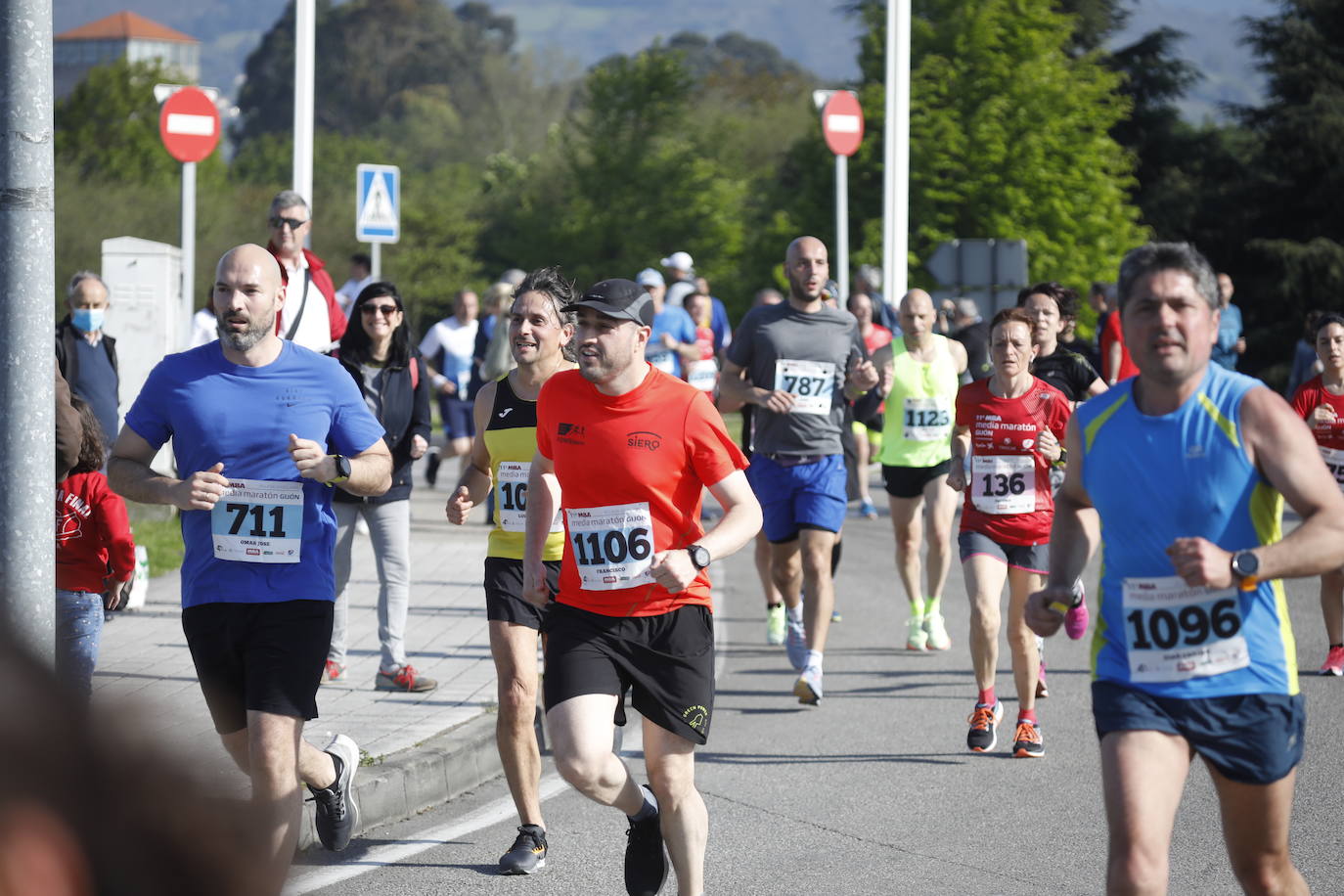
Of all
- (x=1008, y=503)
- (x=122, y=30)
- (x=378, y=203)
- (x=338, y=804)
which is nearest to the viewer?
(x=338, y=804)

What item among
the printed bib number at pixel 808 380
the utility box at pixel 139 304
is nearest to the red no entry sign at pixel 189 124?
the utility box at pixel 139 304

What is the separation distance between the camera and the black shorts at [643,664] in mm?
5309

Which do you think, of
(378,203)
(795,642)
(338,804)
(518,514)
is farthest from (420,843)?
(378,203)

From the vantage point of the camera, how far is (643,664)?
5.36 metres

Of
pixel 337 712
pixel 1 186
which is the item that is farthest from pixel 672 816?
pixel 337 712

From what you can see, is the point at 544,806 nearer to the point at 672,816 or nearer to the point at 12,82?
the point at 672,816

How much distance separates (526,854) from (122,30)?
614 feet

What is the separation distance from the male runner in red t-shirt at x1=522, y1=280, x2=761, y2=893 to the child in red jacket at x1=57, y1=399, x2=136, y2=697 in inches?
70.3

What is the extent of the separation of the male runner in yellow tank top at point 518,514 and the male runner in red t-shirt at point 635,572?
685 millimetres

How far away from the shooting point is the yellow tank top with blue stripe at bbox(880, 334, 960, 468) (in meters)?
11.1

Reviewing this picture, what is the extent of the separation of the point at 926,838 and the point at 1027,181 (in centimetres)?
4169

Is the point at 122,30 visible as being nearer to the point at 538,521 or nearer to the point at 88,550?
the point at 88,550

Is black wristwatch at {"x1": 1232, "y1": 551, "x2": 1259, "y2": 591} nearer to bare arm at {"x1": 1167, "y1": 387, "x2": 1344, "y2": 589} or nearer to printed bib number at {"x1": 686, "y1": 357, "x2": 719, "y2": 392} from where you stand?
bare arm at {"x1": 1167, "y1": 387, "x2": 1344, "y2": 589}

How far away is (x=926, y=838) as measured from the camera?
6.51m
